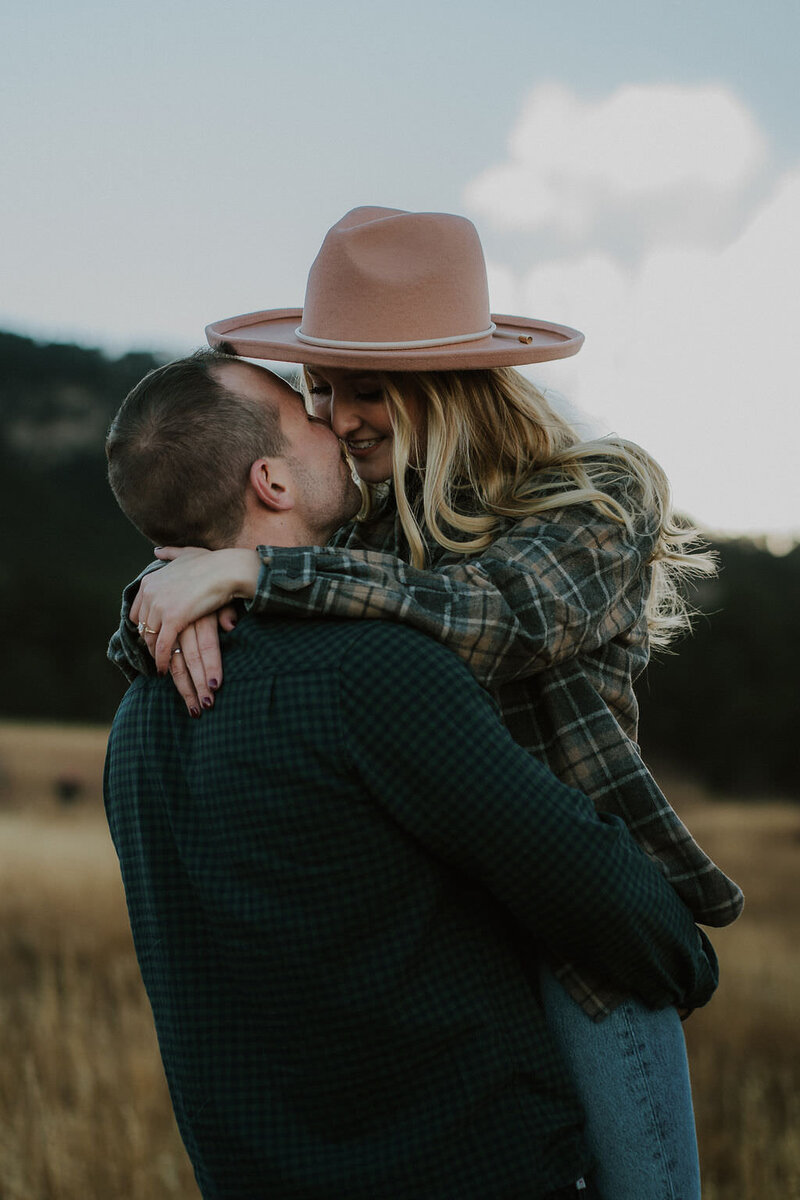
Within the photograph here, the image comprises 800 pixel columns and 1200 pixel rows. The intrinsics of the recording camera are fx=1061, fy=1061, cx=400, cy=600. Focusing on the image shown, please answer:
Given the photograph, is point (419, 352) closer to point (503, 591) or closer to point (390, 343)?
point (390, 343)

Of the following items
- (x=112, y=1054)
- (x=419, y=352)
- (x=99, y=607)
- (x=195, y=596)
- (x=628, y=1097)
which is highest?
(x=419, y=352)

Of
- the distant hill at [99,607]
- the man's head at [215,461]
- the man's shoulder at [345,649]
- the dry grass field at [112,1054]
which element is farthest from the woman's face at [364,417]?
the distant hill at [99,607]

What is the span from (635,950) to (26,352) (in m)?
40.5

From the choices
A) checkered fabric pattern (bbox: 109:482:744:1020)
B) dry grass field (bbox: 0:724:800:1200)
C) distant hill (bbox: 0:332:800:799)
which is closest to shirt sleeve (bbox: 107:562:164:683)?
checkered fabric pattern (bbox: 109:482:744:1020)

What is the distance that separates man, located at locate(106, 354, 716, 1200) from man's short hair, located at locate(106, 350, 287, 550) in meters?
0.35

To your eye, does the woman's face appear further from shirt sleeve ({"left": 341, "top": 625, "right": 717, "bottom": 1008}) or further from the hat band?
shirt sleeve ({"left": 341, "top": 625, "right": 717, "bottom": 1008})

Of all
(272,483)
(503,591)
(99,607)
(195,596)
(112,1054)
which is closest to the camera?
(195,596)

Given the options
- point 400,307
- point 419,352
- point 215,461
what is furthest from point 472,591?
point 400,307

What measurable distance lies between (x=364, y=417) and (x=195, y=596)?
2.51 feet

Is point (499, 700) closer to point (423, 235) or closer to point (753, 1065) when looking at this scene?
point (423, 235)

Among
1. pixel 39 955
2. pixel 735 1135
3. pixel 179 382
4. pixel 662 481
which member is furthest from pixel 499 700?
pixel 39 955

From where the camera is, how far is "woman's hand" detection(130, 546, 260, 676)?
6.02 feet

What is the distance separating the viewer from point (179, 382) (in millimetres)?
2100

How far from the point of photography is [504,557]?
202 centimetres
